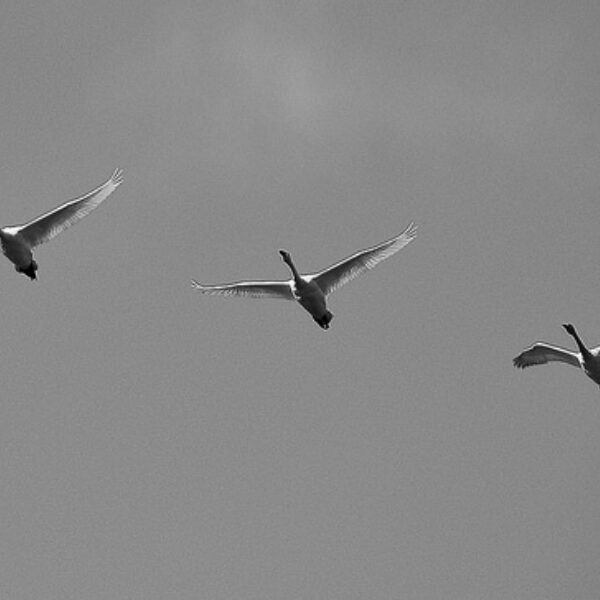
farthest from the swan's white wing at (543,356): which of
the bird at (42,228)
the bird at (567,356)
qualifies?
the bird at (42,228)

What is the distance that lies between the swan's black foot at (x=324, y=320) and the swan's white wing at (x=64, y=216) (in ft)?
29.8

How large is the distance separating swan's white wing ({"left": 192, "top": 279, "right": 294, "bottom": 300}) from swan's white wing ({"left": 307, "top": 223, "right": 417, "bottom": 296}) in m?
1.93

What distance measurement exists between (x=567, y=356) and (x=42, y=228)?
20.6m

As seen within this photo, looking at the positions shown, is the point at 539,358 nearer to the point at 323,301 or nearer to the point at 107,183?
the point at 323,301

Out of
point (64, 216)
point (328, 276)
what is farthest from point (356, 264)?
point (64, 216)

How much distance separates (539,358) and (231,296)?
12481 mm

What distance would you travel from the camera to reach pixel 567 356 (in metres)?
63.3

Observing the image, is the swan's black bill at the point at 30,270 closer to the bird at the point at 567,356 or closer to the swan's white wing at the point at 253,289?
the swan's white wing at the point at 253,289

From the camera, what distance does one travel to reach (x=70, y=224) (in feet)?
204

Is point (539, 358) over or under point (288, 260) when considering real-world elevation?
under

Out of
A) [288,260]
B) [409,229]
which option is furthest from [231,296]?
[409,229]

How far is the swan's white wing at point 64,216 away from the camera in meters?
61.2

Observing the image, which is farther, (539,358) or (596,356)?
(539,358)

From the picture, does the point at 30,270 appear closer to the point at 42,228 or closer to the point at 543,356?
the point at 42,228
